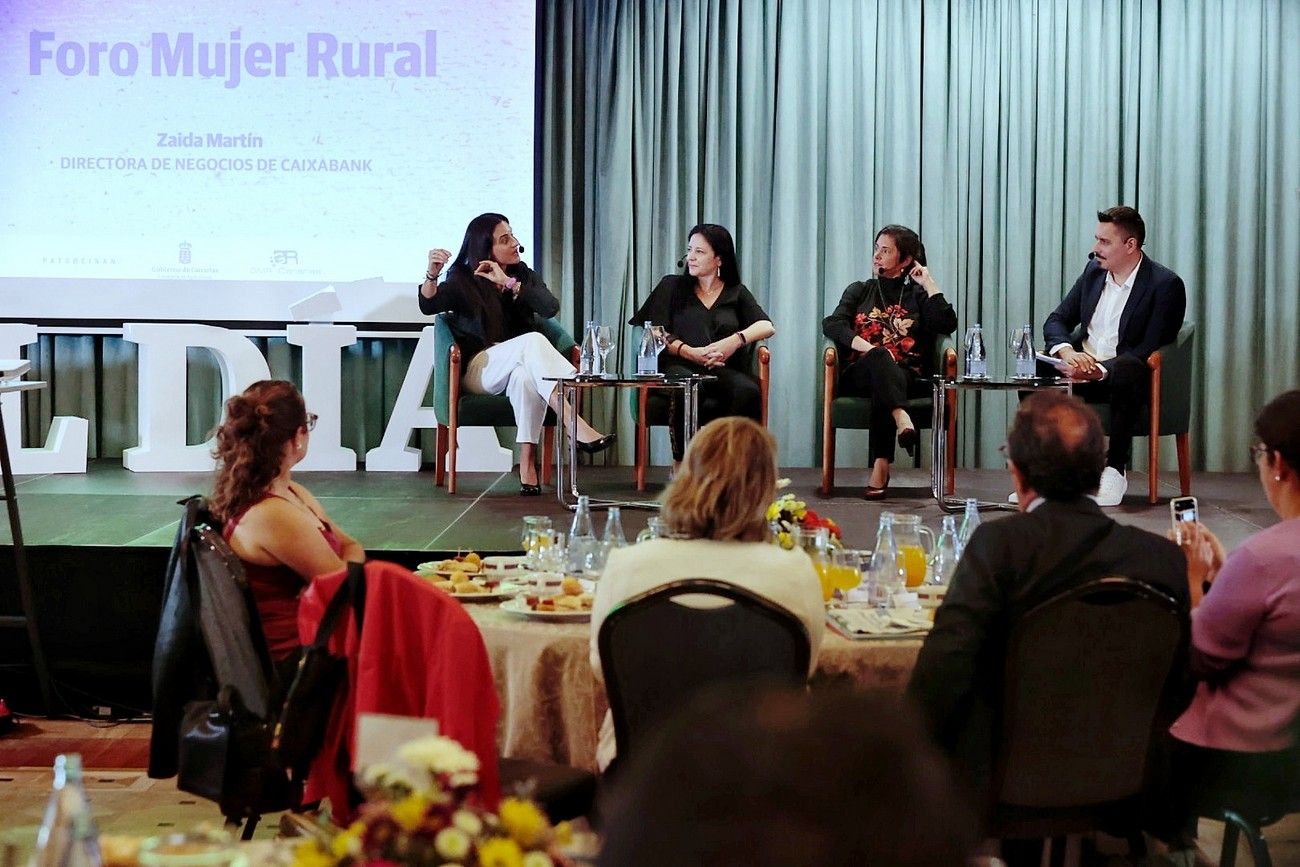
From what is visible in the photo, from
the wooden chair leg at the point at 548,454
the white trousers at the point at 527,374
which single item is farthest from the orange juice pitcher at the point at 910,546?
the wooden chair leg at the point at 548,454

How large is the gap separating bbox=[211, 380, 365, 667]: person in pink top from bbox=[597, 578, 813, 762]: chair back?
0.94 metres

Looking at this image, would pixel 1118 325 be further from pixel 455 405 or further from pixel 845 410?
pixel 455 405

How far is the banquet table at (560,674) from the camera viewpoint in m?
2.36

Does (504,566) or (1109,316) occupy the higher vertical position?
(1109,316)

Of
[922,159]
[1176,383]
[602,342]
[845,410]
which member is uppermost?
[922,159]

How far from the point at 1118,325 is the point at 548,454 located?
2.35 m

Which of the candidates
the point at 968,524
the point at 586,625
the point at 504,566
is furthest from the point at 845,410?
the point at 586,625

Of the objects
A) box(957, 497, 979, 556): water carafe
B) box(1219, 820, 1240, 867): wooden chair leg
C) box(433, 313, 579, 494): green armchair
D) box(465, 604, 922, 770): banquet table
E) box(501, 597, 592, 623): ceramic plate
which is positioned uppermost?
box(433, 313, 579, 494): green armchair

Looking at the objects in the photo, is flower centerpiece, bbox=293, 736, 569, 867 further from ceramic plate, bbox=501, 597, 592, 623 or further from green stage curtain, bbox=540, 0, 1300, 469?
green stage curtain, bbox=540, 0, 1300, 469

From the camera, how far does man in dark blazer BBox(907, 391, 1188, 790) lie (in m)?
2.06

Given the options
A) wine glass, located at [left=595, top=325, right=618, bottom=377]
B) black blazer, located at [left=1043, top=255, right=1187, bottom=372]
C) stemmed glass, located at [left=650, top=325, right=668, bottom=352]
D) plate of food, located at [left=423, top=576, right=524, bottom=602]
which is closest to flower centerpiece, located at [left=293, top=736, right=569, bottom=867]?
plate of food, located at [left=423, top=576, right=524, bottom=602]

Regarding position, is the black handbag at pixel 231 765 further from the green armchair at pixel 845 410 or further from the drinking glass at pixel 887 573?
the green armchair at pixel 845 410

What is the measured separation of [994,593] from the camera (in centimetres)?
207

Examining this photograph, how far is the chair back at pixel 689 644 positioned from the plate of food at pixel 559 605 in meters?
0.44
